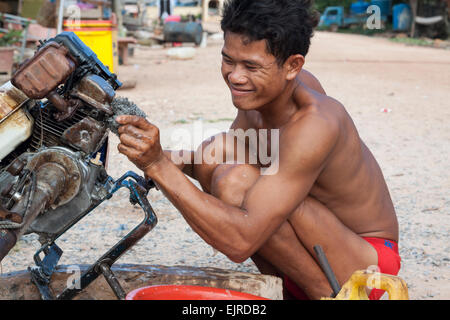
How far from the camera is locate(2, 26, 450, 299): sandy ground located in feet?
10.5

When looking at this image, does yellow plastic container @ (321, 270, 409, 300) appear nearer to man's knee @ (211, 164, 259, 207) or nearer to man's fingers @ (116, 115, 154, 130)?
man's knee @ (211, 164, 259, 207)

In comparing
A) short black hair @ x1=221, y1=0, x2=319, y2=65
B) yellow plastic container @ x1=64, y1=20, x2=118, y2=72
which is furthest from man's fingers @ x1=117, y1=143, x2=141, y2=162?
yellow plastic container @ x1=64, y1=20, x2=118, y2=72

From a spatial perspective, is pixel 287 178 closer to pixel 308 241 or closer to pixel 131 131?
pixel 308 241

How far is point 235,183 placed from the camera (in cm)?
219

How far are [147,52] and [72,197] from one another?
47.9ft

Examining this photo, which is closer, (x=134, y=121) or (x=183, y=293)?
(x=134, y=121)

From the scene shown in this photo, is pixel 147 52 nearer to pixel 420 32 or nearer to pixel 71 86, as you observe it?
pixel 420 32

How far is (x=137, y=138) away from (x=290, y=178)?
56 cm

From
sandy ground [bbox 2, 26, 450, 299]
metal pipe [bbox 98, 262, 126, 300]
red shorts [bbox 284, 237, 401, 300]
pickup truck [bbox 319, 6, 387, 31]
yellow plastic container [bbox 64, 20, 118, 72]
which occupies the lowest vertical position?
pickup truck [bbox 319, 6, 387, 31]

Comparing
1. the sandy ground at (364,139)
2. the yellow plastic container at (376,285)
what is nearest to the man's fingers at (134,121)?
the yellow plastic container at (376,285)

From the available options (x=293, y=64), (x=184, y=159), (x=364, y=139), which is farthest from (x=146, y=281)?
(x=364, y=139)

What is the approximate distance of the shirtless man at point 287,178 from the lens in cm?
195

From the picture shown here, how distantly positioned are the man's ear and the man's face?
0.9 inches

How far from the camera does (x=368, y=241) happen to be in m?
2.34
